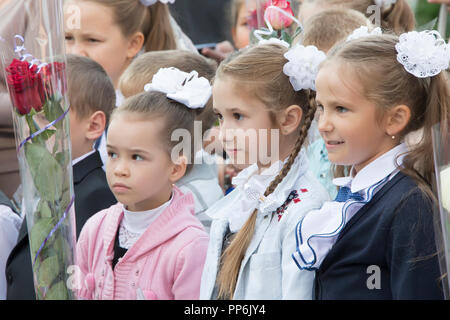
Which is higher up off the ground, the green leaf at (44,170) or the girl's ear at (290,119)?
the girl's ear at (290,119)

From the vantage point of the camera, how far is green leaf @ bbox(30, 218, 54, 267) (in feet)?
7.22

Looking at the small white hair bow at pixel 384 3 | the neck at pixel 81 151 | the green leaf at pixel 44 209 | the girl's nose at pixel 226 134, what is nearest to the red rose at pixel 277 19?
the girl's nose at pixel 226 134

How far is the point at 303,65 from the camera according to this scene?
2.59 m

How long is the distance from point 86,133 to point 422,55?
1666mm

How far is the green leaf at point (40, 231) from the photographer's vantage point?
2199 millimetres

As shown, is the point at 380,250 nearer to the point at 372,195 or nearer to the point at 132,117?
the point at 372,195

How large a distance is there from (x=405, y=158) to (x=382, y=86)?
240 mm

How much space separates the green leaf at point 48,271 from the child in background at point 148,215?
419 millimetres

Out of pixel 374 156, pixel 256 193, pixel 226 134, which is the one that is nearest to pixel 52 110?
pixel 226 134

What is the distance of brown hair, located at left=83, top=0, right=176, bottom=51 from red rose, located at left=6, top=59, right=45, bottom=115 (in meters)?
1.98

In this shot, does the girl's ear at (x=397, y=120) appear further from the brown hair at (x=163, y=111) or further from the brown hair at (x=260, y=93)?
the brown hair at (x=163, y=111)

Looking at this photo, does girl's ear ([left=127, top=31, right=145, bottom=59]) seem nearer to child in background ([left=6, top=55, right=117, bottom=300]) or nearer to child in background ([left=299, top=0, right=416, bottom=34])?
child in background ([left=6, top=55, right=117, bottom=300])

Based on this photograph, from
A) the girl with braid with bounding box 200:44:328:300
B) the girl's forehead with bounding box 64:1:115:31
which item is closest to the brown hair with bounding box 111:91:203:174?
the girl with braid with bounding box 200:44:328:300

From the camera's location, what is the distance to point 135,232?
9.17 ft
